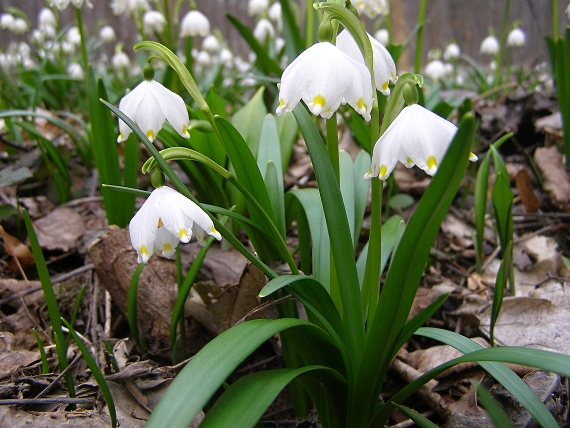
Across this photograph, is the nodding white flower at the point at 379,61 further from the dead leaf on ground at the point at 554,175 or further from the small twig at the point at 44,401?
the dead leaf on ground at the point at 554,175

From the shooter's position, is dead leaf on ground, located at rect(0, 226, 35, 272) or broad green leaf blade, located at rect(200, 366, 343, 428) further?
dead leaf on ground, located at rect(0, 226, 35, 272)

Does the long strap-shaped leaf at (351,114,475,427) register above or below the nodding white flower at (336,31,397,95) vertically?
below

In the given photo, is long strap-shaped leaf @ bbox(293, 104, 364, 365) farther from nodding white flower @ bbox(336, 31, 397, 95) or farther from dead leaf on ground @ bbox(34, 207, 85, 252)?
dead leaf on ground @ bbox(34, 207, 85, 252)

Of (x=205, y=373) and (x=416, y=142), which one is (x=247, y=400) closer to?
(x=205, y=373)

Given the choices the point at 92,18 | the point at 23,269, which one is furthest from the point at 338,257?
the point at 92,18

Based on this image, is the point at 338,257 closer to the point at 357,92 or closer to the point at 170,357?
the point at 357,92

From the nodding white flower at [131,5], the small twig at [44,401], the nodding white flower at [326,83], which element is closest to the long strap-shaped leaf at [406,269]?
the nodding white flower at [326,83]

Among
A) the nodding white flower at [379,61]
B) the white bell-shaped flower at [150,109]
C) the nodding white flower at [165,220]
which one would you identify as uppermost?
the nodding white flower at [379,61]

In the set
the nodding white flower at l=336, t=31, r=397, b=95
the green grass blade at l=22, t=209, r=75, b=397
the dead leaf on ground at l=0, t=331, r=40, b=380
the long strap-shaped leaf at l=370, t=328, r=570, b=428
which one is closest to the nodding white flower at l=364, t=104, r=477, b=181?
the nodding white flower at l=336, t=31, r=397, b=95
